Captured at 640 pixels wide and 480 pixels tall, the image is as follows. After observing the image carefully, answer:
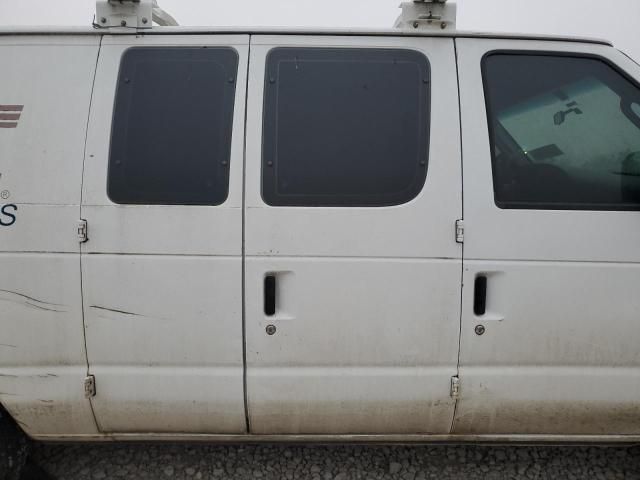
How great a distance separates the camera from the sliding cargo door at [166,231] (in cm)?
194

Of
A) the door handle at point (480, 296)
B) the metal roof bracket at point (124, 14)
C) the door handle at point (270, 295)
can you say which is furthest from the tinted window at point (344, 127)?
the metal roof bracket at point (124, 14)

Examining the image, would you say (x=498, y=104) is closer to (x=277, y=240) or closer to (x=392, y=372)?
(x=277, y=240)

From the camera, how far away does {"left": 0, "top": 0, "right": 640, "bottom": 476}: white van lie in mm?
1941

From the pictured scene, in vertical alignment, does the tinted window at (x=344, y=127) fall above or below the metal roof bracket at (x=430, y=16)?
below

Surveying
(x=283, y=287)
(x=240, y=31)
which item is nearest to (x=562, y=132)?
(x=283, y=287)

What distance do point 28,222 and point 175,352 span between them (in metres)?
0.91

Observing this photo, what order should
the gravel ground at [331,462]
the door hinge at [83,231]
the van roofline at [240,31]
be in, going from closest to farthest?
the door hinge at [83,231], the van roofline at [240,31], the gravel ground at [331,462]

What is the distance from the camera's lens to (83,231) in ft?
6.30

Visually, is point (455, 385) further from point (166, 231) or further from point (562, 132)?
point (166, 231)

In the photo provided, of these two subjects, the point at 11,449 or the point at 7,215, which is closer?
the point at 7,215

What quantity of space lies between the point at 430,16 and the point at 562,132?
87 centimetres

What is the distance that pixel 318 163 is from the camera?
6.47 feet

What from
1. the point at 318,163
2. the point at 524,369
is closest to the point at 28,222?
the point at 318,163

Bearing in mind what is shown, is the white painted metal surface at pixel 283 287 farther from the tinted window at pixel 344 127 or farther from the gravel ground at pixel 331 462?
the gravel ground at pixel 331 462
